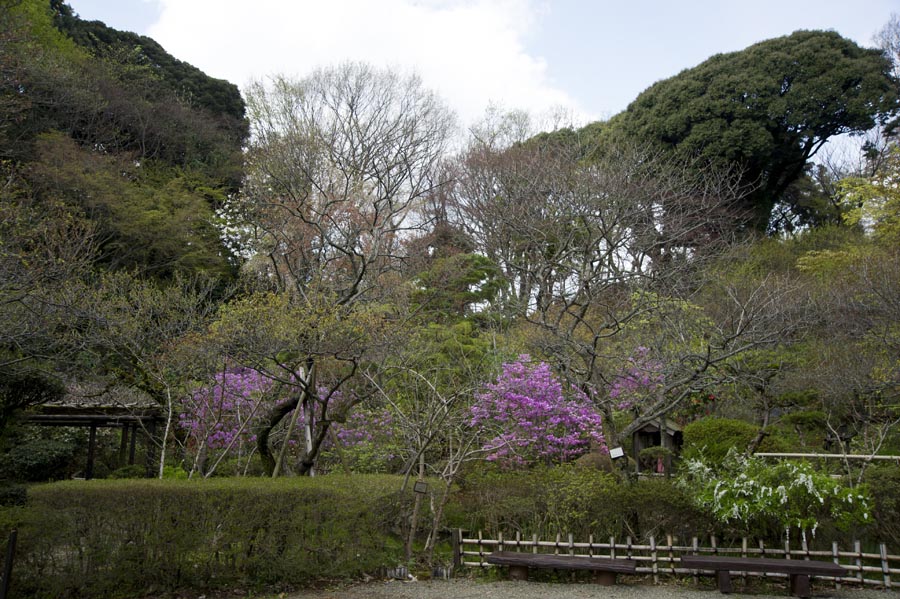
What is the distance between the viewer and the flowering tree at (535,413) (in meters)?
9.42

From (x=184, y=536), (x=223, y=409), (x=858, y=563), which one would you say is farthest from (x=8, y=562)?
(x=858, y=563)

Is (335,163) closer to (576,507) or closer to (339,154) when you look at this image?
(339,154)

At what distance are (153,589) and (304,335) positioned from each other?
306cm

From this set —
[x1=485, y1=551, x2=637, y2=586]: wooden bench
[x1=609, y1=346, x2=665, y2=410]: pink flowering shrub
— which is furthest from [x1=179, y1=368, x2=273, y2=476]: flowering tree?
[x1=609, y1=346, x2=665, y2=410]: pink flowering shrub

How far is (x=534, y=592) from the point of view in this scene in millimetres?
6082

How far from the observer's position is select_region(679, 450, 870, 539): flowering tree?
6.06 metres

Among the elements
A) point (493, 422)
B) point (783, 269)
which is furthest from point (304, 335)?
point (783, 269)

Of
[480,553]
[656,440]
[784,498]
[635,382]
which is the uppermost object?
[635,382]

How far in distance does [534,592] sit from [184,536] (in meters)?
3.28

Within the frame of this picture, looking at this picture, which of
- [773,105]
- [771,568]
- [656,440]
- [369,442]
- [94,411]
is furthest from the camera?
[773,105]

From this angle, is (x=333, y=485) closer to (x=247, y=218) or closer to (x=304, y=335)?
(x=304, y=335)

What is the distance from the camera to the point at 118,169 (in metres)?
18.4

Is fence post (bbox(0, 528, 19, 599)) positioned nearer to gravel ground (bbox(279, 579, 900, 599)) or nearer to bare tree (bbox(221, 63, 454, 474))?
gravel ground (bbox(279, 579, 900, 599))

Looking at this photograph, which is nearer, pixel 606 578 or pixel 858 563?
pixel 858 563
